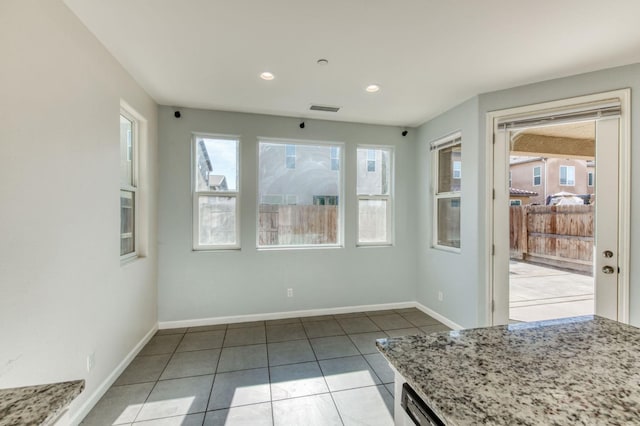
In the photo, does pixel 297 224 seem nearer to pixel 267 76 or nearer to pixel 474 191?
pixel 267 76

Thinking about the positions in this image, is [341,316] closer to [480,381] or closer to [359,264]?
[359,264]

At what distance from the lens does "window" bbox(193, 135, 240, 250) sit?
3.50m

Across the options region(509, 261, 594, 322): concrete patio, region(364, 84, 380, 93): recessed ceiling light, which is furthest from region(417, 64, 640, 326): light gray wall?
region(364, 84, 380, 93): recessed ceiling light

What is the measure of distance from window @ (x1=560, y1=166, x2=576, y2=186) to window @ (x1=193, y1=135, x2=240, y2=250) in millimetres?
5464

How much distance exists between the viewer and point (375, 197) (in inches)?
161

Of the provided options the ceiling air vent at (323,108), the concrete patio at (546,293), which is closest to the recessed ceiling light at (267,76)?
the ceiling air vent at (323,108)

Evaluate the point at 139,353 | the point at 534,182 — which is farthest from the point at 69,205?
the point at 534,182

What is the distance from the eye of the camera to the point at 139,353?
279 cm

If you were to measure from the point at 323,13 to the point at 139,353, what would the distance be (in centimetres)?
340

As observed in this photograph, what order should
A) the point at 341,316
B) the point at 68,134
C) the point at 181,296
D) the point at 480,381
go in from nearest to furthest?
the point at 480,381, the point at 68,134, the point at 181,296, the point at 341,316

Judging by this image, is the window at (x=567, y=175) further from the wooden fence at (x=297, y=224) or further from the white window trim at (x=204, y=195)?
the white window trim at (x=204, y=195)

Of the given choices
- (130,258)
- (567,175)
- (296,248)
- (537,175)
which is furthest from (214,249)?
(537,175)

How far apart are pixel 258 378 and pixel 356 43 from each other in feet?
9.31

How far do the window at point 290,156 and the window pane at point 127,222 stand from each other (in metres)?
1.83
